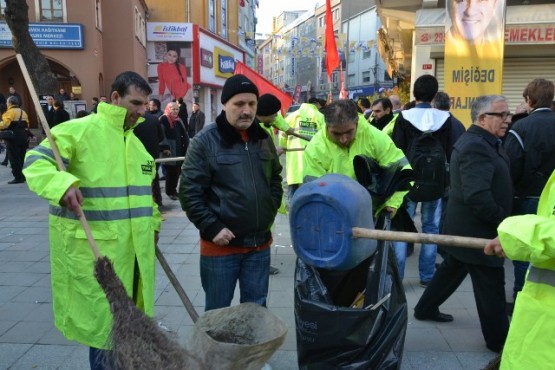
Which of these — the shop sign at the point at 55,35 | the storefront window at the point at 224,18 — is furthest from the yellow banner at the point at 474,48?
the storefront window at the point at 224,18

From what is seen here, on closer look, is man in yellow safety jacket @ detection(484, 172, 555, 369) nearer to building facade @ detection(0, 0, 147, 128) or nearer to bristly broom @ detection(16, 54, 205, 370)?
bristly broom @ detection(16, 54, 205, 370)

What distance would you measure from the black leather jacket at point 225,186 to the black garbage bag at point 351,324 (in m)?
0.40

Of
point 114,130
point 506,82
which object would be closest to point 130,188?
point 114,130

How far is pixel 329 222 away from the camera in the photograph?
7.43 feet

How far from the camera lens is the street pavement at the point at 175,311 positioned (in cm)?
340

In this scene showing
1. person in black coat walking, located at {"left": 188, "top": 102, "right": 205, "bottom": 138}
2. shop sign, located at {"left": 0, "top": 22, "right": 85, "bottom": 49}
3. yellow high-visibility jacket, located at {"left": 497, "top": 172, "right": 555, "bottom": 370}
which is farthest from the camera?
shop sign, located at {"left": 0, "top": 22, "right": 85, "bottom": 49}

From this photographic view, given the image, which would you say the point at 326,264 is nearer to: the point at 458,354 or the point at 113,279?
the point at 113,279

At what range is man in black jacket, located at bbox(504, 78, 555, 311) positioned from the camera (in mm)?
3900

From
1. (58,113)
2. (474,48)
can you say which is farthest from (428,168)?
(58,113)

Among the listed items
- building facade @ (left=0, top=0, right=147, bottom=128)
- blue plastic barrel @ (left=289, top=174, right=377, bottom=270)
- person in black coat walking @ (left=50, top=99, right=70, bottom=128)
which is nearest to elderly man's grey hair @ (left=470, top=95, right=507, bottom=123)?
blue plastic barrel @ (left=289, top=174, right=377, bottom=270)

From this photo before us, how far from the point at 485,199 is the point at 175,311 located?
8.76 feet

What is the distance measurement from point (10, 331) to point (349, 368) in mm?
2800

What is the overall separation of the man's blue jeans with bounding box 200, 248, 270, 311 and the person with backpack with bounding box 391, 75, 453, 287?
1.72 meters

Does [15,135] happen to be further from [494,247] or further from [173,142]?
[494,247]
